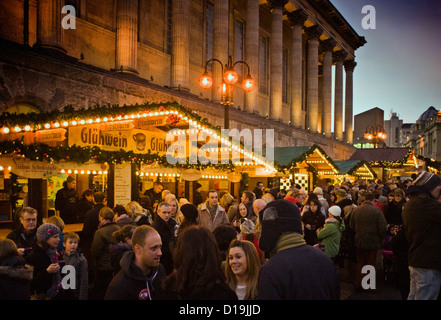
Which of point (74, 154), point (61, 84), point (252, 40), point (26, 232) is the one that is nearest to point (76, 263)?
point (26, 232)

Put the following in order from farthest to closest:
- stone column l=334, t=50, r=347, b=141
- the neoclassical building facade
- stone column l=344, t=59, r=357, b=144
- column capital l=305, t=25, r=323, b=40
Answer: stone column l=344, t=59, r=357, b=144 → stone column l=334, t=50, r=347, b=141 → column capital l=305, t=25, r=323, b=40 → the neoclassical building facade

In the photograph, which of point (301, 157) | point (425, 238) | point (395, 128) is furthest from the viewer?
point (395, 128)

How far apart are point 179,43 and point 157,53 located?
5.41ft

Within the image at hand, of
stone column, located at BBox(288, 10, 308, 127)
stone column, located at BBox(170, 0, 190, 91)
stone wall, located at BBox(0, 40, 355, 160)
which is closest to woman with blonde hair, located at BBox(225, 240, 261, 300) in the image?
stone wall, located at BBox(0, 40, 355, 160)

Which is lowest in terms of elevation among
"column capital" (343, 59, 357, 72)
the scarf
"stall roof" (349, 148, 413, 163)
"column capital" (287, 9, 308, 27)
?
the scarf

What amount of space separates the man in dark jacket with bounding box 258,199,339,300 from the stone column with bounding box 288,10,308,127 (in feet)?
109

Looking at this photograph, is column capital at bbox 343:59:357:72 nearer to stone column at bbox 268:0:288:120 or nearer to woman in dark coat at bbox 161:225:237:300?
stone column at bbox 268:0:288:120

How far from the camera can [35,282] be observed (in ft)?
14.8

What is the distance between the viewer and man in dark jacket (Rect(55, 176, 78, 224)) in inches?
367

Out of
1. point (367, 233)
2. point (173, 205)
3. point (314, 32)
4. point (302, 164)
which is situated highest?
point (314, 32)

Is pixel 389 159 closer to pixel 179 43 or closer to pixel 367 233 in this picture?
pixel 179 43

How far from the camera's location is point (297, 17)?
34188mm
